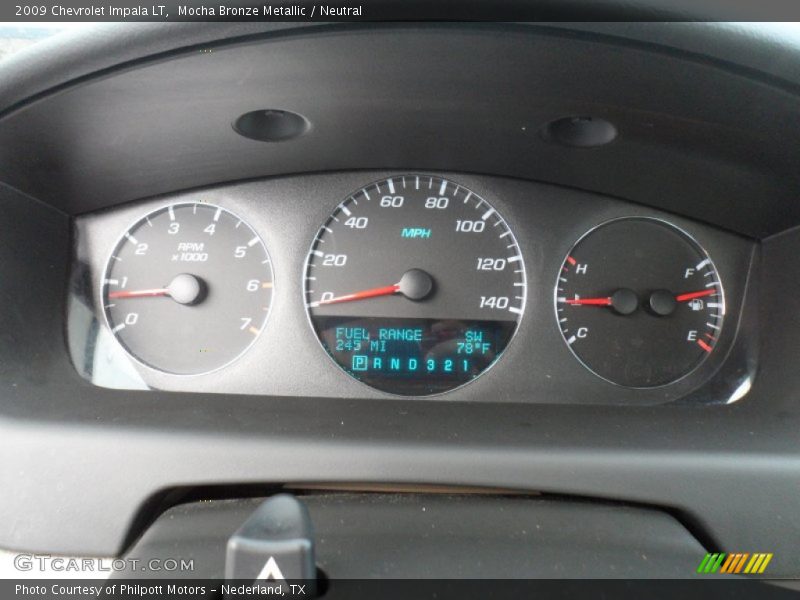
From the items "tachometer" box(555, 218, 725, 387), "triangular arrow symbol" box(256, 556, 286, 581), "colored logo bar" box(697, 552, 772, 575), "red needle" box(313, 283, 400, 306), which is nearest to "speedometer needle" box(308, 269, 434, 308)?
"red needle" box(313, 283, 400, 306)

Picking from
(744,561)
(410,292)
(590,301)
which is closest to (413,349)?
(410,292)

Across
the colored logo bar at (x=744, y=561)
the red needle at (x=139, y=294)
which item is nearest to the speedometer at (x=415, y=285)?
the red needle at (x=139, y=294)

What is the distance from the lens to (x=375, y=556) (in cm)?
144

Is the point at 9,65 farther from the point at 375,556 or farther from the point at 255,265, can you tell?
the point at 375,556

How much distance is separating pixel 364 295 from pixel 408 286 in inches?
6.4

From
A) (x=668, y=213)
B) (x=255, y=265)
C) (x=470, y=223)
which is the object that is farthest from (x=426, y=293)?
(x=668, y=213)

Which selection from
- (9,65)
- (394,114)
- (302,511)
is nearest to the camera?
(302,511)

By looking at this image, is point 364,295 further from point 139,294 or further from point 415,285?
point 139,294

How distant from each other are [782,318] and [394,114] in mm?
1335

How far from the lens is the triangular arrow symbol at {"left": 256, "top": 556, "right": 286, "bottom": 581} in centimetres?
114

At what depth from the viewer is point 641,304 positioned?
2.36 metres

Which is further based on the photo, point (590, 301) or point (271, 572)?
point (590, 301)

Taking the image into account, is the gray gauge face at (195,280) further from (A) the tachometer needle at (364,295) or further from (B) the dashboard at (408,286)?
(A) the tachometer needle at (364,295)

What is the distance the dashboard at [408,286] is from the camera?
1554 millimetres
